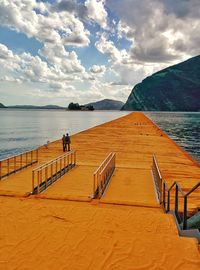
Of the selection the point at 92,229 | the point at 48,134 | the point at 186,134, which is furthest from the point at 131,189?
the point at 48,134

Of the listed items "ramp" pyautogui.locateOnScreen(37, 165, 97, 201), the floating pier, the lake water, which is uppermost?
the floating pier

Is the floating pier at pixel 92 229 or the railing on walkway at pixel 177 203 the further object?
the railing on walkway at pixel 177 203

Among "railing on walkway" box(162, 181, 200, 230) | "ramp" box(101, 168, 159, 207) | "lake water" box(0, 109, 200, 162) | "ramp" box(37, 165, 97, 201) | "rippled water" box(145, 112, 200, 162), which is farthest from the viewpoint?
"lake water" box(0, 109, 200, 162)

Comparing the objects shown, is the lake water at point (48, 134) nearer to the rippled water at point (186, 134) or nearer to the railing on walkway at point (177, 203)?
the rippled water at point (186, 134)

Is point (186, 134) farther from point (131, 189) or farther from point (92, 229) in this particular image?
point (92, 229)

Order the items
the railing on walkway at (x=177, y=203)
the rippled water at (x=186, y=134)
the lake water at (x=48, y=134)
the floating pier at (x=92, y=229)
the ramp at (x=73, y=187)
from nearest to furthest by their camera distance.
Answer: the floating pier at (x=92, y=229) → the railing on walkway at (x=177, y=203) → the ramp at (x=73, y=187) → the rippled water at (x=186, y=134) → the lake water at (x=48, y=134)

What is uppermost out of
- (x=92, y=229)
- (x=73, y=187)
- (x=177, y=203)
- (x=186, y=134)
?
(x=177, y=203)

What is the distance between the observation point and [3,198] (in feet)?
31.1

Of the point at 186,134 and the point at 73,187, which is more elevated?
the point at 73,187

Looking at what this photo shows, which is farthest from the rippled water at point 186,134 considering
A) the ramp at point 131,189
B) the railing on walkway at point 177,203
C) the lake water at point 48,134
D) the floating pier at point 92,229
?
the railing on walkway at point 177,203

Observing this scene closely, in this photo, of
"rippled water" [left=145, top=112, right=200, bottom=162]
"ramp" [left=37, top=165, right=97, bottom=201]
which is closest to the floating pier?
"ramp" [left=37, top=165, right=97, bottom=201]

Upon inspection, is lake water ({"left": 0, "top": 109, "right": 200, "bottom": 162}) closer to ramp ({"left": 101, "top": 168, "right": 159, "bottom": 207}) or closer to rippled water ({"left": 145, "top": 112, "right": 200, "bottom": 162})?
rippled water ({"left": 145, "top": 112, "right": 200, "bottom": 162})

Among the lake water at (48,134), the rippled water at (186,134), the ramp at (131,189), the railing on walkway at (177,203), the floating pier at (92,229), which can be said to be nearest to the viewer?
the floating pier at (92,229)

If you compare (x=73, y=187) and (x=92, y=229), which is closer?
(x=92, y=229)
